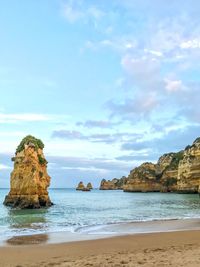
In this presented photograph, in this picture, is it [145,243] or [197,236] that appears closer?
[145,243]

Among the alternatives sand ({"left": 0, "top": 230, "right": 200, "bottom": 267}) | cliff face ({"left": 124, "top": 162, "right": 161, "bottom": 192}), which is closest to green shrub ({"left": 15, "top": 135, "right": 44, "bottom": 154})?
sand ({"left": 0, "top": 230, "right": 200, "bottom": 267})

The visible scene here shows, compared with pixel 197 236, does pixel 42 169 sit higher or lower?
higher

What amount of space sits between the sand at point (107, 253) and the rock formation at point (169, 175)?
101 m

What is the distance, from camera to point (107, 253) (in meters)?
16.2

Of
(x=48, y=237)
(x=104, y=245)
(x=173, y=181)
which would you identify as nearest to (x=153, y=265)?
(x=104, y=245)

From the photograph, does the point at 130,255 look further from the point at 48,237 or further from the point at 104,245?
the point at 48,237

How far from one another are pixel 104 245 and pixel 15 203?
35.7 meters

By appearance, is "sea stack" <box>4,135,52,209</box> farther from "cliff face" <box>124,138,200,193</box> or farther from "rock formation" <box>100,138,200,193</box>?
"rock formation" <box>100,138,200,193</box>

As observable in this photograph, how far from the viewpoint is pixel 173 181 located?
147375 mm

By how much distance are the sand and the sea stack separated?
31.4 metres

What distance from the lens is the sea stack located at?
52.1m

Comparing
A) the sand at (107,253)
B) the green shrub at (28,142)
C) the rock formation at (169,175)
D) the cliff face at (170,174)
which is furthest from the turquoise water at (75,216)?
the rock formation at (169,175)

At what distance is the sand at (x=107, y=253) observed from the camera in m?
13.6

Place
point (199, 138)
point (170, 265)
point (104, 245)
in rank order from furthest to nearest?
point (199, 138) < point (104, 245) < point (170, 265)
